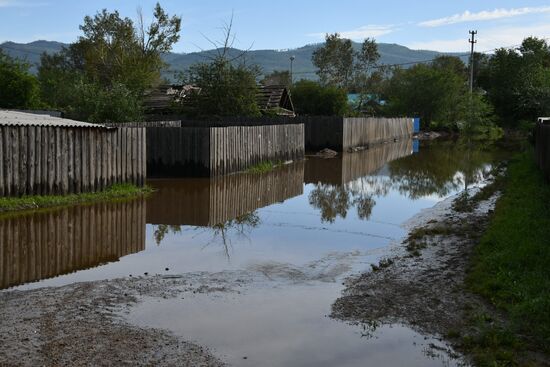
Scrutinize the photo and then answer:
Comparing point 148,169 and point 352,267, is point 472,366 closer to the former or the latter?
point 352,267

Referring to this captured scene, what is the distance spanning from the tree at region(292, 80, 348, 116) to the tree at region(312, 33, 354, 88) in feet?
205

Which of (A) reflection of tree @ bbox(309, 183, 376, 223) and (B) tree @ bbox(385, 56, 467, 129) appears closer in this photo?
(A) reflection of tree @ bbox(309, 183, 376, 223)

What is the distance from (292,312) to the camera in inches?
311

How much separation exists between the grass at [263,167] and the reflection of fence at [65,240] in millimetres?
9738

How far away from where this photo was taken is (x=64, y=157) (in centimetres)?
1545

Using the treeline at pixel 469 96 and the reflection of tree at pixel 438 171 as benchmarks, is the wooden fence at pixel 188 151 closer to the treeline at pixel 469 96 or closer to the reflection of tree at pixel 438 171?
the reflection of tree at pixel 438 171

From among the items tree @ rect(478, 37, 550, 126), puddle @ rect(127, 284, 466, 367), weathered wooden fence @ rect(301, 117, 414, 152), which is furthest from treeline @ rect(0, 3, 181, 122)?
tree @ rect(478, 37, 550, 126)

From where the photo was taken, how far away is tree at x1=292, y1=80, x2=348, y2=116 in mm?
51094

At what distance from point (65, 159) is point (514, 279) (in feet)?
34.9

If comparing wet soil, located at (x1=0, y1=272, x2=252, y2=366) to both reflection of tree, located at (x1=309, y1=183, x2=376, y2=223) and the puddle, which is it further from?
reflection of tree, located at (x1=309, y1=183, x2=376, y2=223)

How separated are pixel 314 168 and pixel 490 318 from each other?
20640mm

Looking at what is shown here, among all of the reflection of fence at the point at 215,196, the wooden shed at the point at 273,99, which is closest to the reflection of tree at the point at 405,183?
the reflection of fence at the point at 215,196

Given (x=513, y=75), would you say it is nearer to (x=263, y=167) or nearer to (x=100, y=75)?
(x=100, y=75)

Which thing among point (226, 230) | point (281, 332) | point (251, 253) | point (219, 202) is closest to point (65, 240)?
point (251, 253)
